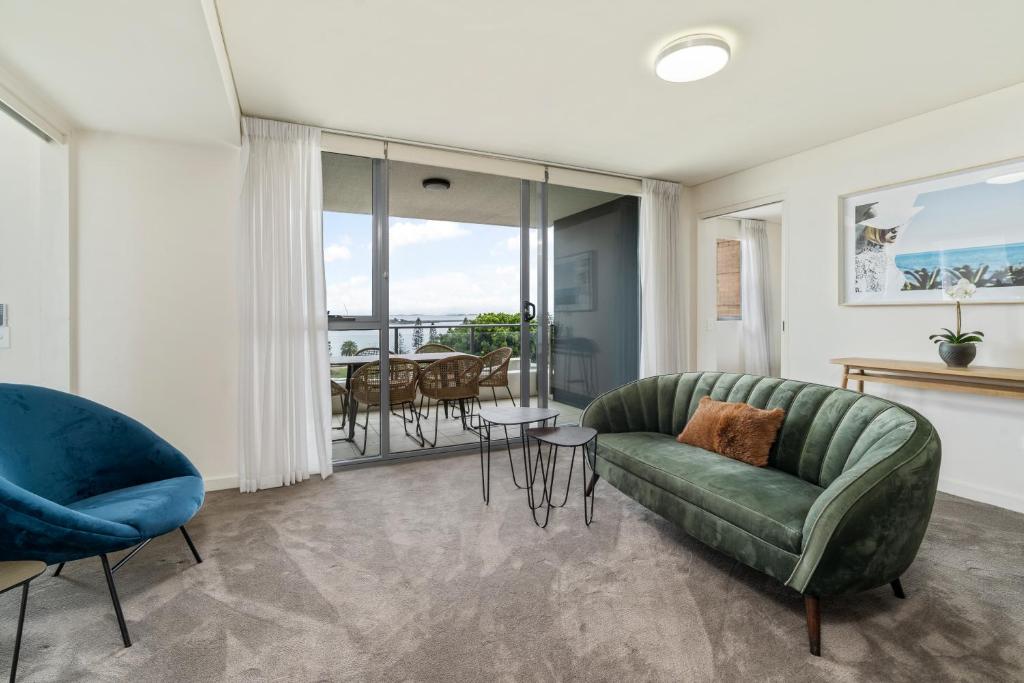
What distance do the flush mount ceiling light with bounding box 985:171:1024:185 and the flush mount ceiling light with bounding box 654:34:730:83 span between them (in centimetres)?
190

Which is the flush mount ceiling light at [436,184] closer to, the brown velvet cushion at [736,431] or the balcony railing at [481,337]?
the balcony railing at [481,337]

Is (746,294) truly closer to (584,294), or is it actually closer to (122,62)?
(584,294)

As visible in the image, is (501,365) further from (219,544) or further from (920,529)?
(920,529)

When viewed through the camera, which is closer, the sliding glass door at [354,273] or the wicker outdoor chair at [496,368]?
the sliding glass door at [354,273]

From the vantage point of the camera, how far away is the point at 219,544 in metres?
2.40

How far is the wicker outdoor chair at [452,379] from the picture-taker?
4004 mm

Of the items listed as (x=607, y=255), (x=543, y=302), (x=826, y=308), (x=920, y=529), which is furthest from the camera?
(x=607, y=255)

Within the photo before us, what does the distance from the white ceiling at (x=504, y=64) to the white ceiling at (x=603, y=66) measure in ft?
0.04

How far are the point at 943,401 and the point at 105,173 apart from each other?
559cm

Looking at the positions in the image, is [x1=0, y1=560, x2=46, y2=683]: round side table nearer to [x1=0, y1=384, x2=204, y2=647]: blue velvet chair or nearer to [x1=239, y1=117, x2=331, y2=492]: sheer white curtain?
[x1=0, y1=384, x2=204, y2=647]: blue velvet chair

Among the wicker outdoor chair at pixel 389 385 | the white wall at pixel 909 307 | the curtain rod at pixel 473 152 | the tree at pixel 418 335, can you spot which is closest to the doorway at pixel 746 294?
the white wall at pixel 909 307

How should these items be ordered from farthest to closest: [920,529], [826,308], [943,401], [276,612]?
[826,308], [943,401], [276,612], [920,529]

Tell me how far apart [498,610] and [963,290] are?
3342mm

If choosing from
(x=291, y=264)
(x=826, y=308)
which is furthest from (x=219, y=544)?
(x=826, y=308)
